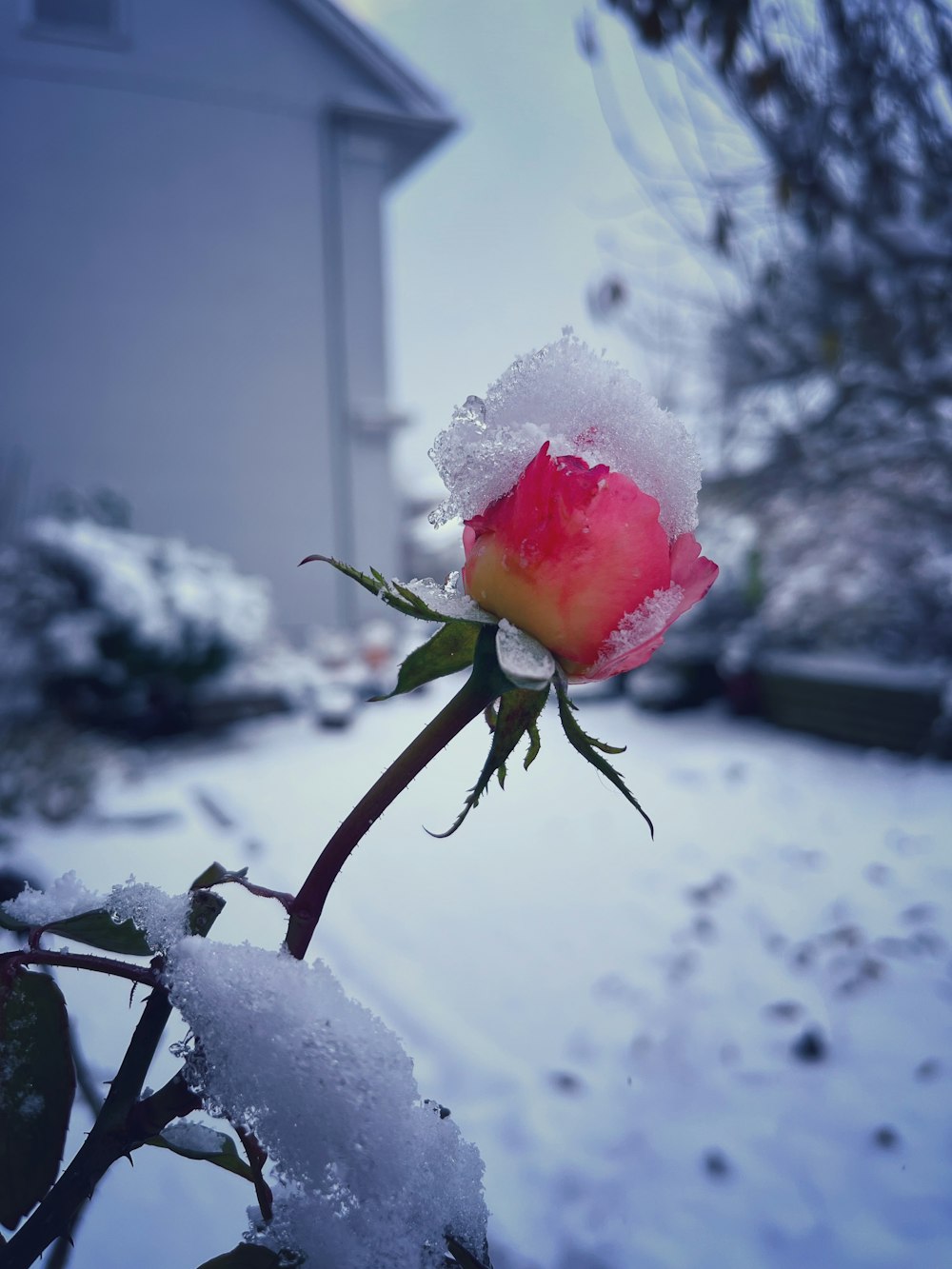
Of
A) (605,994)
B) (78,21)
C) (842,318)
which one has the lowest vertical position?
(605,994)

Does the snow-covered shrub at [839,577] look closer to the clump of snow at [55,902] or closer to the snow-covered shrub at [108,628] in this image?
the snow-covered shrub at [108,628]

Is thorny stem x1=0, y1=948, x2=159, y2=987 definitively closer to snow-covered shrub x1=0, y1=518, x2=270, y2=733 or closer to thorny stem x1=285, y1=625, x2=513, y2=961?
thorny stem x1=285, y1=625, x2=513, y2=961

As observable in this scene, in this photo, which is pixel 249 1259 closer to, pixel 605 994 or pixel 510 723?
pixel 510 723

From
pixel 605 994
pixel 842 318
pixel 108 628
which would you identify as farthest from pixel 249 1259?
pixel 842 318

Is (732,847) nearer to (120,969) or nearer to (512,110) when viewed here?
(512,110)

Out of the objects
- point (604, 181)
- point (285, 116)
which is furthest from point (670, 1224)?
point (285, 116)

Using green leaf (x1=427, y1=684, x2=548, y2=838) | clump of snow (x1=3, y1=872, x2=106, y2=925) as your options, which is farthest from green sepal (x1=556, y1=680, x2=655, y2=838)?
clump of snow (x1=3, y1=872, x2=106, y2=925)

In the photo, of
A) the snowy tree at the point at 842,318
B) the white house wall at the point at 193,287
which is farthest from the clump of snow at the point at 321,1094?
the white house wall at the point at 193,287
